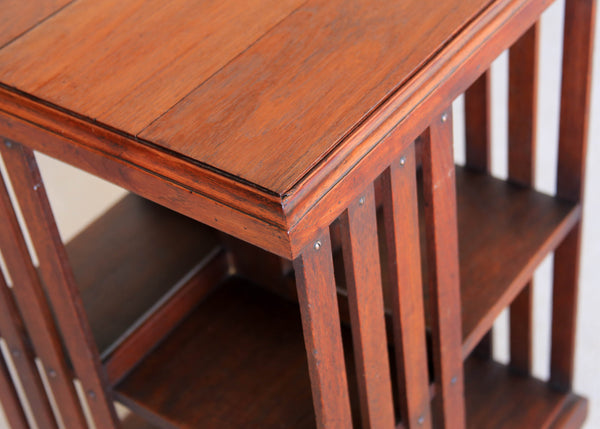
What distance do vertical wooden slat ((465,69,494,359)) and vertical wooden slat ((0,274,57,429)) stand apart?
66cm

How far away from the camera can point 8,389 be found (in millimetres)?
1073

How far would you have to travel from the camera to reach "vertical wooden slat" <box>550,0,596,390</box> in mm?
1094

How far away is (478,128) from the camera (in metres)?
1.31

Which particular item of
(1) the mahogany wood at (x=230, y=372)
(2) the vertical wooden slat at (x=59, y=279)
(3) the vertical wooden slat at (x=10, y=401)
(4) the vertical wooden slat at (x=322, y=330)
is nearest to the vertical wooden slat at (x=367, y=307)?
(4) the vertical wooden slat at (x=322, y=330)

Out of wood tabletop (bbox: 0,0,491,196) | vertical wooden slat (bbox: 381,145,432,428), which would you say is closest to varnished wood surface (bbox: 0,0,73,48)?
wood tabletop (bbox: 0,0,491,196)

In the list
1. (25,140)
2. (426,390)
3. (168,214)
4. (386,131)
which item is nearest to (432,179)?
(386,131)

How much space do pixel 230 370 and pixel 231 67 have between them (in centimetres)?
45

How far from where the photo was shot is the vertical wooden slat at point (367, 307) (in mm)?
748

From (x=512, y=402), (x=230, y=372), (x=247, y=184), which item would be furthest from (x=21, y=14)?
(x=512, y=402)

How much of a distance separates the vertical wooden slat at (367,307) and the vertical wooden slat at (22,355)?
1.29 feet

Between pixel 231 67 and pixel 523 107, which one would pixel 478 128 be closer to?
pixel 523 107

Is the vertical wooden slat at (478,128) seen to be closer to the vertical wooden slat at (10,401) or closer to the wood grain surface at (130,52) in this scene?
the wood grain surface at (130,52)

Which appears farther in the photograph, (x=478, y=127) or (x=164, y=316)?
(x=478, y=127)

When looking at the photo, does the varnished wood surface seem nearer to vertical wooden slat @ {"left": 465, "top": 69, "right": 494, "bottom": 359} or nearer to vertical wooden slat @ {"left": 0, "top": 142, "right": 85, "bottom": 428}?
vertical wooden slat @ {"left": 0, "top": 142, "right": 85, "bottom": 428}
